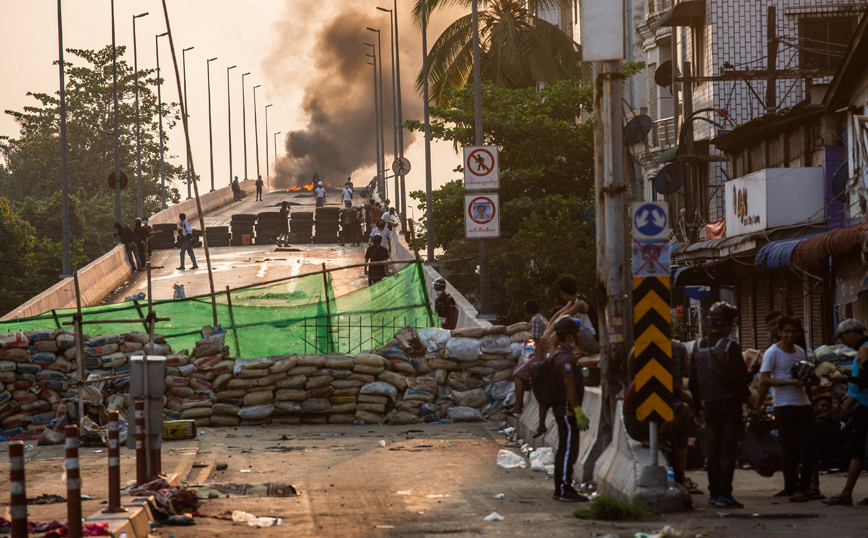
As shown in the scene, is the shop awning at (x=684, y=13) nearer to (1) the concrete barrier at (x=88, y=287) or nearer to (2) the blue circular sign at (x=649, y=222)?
(1) the concrete barrier at (x=88, y=287)

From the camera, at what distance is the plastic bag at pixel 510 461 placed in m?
12.6

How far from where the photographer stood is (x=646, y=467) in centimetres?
915

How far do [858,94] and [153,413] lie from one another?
13823mm

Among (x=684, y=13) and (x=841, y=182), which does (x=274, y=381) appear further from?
(x=684, y=13)

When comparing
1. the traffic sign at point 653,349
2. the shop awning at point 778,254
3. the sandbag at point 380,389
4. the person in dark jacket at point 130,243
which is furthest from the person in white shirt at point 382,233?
the traffic sign at point 653,349

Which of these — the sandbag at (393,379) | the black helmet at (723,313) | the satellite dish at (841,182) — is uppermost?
the satellite dish at (841,182)

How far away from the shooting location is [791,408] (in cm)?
970

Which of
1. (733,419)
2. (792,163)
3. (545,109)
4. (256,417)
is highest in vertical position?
(545,109)

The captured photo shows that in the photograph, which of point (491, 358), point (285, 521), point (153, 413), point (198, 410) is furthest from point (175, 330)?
point (285, 521)

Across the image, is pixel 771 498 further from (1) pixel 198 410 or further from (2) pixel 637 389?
(1) pixel 198 410

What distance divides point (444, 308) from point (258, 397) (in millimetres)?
7062

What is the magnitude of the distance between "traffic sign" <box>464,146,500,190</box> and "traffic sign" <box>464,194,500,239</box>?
35cm

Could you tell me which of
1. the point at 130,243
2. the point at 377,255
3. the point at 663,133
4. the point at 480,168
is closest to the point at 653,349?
the point at 480,168

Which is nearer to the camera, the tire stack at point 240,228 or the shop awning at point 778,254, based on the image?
the shop awning at point 778,254
